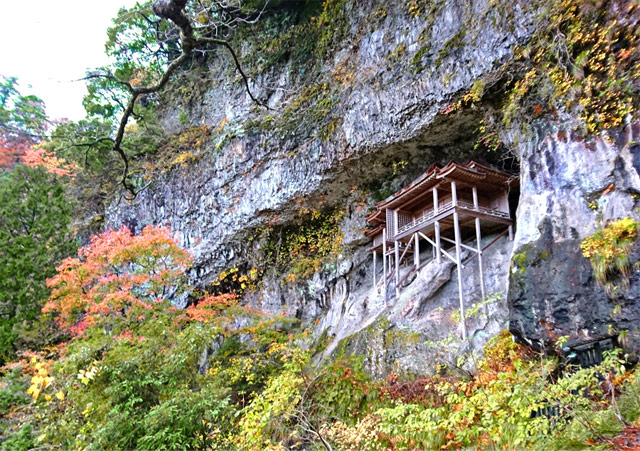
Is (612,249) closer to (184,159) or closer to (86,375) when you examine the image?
(86,375)

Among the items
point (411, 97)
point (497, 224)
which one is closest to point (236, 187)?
point (411, 97)

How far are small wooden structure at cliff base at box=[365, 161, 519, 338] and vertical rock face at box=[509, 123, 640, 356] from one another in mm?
2684

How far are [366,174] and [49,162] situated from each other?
1611cm

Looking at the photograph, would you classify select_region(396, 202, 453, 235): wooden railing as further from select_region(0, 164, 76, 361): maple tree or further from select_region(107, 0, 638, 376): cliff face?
select_region(0, 164, 76, 361): maple tree

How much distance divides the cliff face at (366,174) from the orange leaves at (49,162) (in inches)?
139

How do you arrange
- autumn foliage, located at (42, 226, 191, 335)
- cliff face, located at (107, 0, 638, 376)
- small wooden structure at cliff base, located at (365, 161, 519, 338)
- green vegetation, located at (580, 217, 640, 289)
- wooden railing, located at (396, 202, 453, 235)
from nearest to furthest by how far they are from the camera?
1. green vegetation, located at (580, 217, 640, 289)
2. cliff face, located at (107, 0, 638, 376)
3. small wooden structure at cliff base, located at (365, 161, 519, 338)
4. wooden railing, located at (396, 202, 453, 235)
5. autumn foliage, located at (42, 226, 191, 335)

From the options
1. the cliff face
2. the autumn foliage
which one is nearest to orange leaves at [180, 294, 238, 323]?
the autumn foliage

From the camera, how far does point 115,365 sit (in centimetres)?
584

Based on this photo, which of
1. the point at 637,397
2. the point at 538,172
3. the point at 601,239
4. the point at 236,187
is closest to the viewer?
the point at 637,397

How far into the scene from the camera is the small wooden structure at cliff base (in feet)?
→ 36.9

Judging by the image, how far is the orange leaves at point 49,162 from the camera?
18.4 metres

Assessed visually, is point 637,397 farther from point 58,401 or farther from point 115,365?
point 58,401

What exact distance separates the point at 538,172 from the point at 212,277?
1478cm

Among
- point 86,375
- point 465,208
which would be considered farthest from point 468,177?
point 86,375
